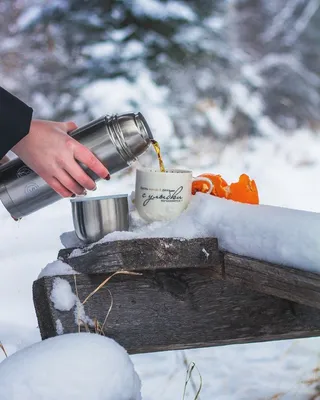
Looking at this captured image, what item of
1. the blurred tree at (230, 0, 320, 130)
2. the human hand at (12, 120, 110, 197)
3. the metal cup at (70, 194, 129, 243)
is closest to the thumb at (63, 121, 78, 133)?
the human hand at (12, 120, 110, 197)

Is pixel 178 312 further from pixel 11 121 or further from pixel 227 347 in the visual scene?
pixel 227 347

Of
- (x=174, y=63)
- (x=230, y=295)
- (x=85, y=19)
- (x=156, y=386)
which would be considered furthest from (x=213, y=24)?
(x=230, y=295)

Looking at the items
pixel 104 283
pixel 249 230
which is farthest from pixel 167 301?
pixel 249 230

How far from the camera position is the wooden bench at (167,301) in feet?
3.37

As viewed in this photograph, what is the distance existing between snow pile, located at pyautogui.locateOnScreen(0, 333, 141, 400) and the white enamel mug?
451 millimetres

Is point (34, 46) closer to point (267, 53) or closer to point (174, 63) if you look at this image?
point (174, 63)

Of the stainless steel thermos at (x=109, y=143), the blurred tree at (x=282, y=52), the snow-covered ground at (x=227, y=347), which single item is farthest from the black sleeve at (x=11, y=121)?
the blurred tree at (x=282, y=52)

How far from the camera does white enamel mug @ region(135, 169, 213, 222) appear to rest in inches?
45.6

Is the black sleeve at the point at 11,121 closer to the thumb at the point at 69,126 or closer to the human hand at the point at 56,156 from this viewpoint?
the human hand at the point at 56,156

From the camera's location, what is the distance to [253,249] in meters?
0.96

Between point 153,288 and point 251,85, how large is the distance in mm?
2371

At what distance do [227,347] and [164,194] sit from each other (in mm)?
1627

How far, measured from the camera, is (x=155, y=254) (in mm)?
1024

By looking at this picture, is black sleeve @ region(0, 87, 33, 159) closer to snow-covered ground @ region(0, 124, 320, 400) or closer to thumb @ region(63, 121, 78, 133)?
thumb @ region(63, 121, 78, 133)
